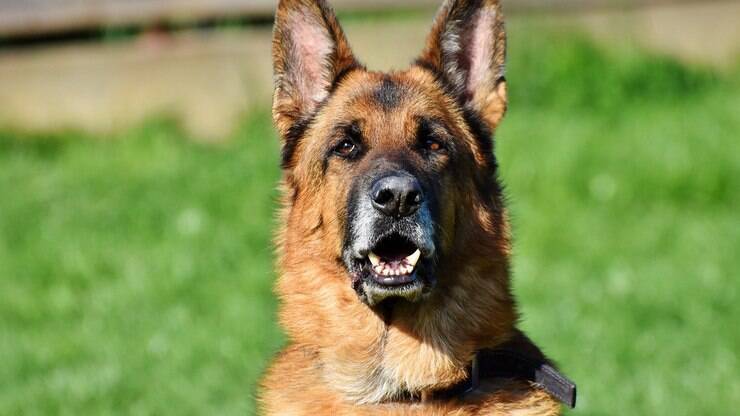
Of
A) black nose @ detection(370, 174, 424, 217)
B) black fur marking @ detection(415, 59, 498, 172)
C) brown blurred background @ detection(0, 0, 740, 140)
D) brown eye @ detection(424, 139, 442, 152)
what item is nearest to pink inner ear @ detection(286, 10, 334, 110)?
black fur marking @ detection(415, 59, 498, 172)

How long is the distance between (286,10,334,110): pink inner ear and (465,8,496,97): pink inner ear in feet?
2.06

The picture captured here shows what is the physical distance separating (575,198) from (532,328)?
2.34 meters

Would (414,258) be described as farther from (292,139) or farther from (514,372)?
(292,139)

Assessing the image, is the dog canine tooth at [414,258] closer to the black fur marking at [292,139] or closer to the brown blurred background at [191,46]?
the black fur marking at [292,139]

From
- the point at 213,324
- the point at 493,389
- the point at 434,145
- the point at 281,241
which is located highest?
the point at 434,145

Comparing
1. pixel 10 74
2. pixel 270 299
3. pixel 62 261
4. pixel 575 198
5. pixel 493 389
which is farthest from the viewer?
pixel 10 74

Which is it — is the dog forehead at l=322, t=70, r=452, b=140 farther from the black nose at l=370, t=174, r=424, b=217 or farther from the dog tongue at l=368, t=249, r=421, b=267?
the dog tongue at l=368, t=249, r=421, b=267

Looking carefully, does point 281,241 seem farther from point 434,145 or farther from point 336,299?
point 434,145

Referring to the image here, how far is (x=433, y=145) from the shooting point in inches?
208

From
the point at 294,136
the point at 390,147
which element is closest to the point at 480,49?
the point at 390,147

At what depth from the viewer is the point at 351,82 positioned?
5.55 metres

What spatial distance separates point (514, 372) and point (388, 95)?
1.31 metres

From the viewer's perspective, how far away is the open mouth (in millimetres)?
4887

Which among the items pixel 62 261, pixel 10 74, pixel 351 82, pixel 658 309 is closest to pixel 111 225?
pixel 62 261
